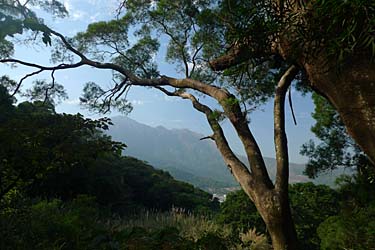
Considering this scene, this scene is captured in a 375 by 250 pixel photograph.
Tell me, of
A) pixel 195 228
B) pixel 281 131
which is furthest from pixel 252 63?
pixel 195 228

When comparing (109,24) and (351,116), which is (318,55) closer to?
(351,116)

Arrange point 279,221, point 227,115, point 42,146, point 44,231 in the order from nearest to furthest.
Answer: point 42,146
point 279,221
point 44,231
point 227,115

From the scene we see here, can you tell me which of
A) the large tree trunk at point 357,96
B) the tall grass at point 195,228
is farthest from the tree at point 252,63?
the tall grass at point 195,228

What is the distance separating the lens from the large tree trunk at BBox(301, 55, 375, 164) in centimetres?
189

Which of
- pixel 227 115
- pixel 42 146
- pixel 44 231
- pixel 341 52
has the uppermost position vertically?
pixel 227 115

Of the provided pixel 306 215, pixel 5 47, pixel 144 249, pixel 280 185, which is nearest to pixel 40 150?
pixel 144 249

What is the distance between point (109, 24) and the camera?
8.44m

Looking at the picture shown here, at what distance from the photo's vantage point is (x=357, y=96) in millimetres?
1938

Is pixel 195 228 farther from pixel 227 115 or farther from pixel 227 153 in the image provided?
pixel 227 115

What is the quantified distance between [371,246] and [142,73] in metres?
6.08

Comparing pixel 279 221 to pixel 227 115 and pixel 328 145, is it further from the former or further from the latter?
pixel 328 145

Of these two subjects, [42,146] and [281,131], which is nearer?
[42,146]

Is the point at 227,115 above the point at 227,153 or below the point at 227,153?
above

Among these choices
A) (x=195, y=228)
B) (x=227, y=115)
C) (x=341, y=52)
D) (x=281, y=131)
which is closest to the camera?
(x=341, y=52)
